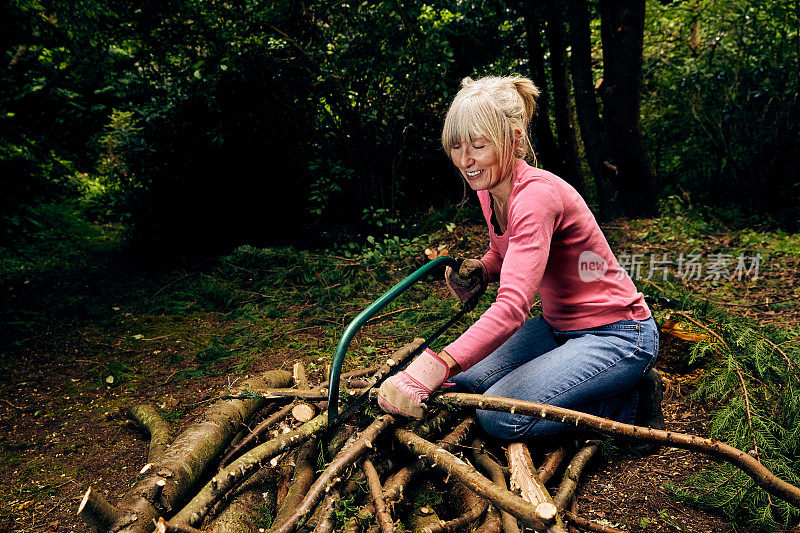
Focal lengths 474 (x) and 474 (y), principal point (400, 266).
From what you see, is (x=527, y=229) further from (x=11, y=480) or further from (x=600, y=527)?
(x=11, y=480)

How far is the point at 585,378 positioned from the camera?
6.65 ft

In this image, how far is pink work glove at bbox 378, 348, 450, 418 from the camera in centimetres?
181

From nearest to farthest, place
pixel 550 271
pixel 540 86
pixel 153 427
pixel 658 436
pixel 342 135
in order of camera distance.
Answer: pixel 658 436
pixel 550 271
pixel 153 427
pixel 342 135
pixel 540 86

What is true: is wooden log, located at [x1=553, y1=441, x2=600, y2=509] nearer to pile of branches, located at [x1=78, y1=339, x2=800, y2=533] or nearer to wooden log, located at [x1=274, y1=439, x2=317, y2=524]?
pile of branches, located at [x1=78, y1=339, x2=800, y2=533]

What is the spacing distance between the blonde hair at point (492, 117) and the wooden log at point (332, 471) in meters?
1.20

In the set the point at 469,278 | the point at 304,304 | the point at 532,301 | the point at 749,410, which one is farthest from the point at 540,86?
the point at 532,301

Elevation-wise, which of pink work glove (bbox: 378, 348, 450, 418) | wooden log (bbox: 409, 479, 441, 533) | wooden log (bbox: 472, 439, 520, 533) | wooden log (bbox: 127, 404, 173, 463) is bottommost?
wooden log (bbox: 409, 479, 441, 533)

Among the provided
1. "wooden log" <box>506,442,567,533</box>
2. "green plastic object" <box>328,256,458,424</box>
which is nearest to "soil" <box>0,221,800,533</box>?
"wooden log" <box>506,442,567,533</box>

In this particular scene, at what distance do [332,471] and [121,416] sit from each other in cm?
210

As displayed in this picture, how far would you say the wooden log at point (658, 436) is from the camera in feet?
5.25

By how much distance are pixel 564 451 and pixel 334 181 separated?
200 inches

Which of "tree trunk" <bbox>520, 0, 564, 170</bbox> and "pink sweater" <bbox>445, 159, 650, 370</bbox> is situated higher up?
"tree trunk" <bbox>520, 0, 564, 170</bbox>

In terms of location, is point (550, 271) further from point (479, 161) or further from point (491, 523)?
point (491, 523)

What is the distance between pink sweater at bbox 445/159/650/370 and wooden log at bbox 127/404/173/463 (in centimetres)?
169
